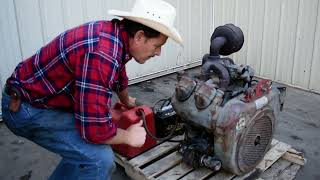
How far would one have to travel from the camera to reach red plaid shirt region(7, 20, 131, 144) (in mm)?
1729

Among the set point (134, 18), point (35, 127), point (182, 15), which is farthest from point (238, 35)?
point (182, 15)

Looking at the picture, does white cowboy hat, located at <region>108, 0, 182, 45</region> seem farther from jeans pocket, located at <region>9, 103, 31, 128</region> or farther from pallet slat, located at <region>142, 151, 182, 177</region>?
pallet slat, located at <region>142, 151, 182, 177</region>

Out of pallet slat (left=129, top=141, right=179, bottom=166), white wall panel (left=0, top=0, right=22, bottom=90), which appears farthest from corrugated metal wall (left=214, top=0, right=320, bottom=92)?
white wall panel (left=0, top=0, right=22, bottom=90)

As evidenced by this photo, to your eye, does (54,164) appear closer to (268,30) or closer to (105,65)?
(105,65)

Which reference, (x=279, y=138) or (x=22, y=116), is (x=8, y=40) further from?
(x=279, y=138)

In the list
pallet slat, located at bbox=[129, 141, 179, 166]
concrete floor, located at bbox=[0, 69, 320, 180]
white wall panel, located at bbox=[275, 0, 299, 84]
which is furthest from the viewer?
white wall panel, located at bbox=[275, 0, 299, 84]

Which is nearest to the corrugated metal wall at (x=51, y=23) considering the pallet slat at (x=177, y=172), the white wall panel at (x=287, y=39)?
the white wall panel at (x=287, y=39)

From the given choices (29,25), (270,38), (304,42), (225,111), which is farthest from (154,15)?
(270,38)

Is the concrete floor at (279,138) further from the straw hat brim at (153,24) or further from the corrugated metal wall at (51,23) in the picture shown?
the straw hat brim at (153,24)

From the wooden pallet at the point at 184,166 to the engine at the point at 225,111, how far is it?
0.09 m

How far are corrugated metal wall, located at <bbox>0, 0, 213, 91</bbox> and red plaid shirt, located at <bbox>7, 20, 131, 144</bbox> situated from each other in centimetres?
176

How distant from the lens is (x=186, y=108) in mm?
2496

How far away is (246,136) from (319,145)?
4.04 ft

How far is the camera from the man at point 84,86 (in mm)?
1744
